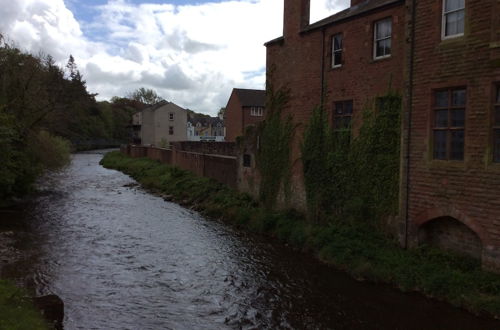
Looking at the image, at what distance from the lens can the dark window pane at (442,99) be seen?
1158 cm

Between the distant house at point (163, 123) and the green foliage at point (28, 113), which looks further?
the distant house at point (163, 123)

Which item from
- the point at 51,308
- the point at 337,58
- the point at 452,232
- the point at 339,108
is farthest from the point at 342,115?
the point at 51,308

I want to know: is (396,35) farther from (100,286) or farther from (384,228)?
(100,286)

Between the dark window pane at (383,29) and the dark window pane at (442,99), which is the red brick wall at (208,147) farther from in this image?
the dark window pane at (442,99)

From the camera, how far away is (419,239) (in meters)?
12.4

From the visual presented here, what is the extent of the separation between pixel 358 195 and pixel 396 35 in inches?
215

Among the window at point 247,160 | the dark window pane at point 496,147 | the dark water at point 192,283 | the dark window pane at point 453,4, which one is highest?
the dark window pane at point 453,4

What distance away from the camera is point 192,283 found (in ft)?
40.0

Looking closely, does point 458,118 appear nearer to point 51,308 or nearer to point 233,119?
point 51,308

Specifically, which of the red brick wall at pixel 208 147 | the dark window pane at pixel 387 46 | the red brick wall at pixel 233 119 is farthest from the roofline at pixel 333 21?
the red brick wall at pixel 233 119

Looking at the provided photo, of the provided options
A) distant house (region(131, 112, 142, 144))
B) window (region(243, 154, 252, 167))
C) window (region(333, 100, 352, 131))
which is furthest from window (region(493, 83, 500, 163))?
distant house (region(131, 112, 142, 144))

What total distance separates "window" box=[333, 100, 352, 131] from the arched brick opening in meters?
4.73

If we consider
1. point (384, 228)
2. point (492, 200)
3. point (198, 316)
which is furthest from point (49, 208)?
point (492, 200)

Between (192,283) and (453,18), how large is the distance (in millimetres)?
10370
